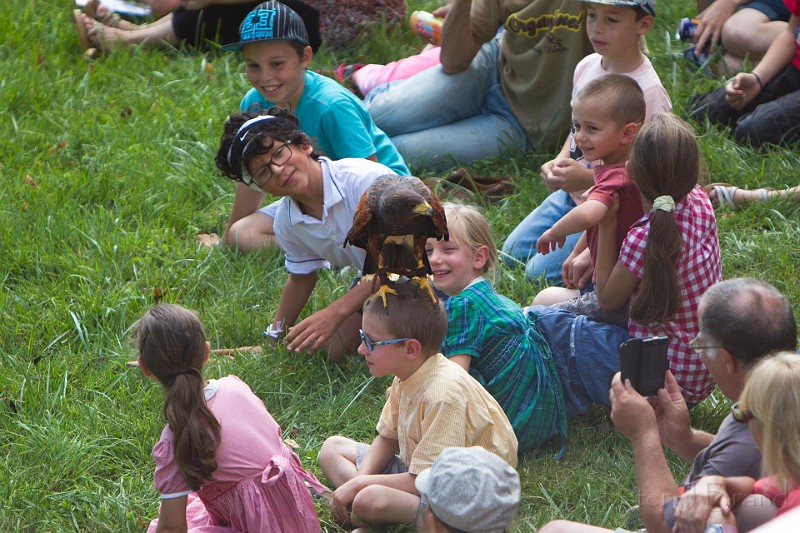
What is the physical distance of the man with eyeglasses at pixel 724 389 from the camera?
8.07ft

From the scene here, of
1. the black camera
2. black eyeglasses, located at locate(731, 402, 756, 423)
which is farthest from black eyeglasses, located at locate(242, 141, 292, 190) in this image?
black eyeglasses, located at locate(731, 402, 756, 423)

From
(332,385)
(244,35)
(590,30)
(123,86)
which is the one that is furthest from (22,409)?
(123,86)

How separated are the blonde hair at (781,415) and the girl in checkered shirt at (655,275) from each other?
103cm

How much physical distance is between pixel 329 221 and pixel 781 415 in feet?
7.04

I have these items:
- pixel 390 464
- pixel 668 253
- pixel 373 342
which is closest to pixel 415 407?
pixel 373 342

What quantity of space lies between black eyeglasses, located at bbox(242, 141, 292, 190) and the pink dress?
3.10 feet

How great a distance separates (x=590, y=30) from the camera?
413 centimetres

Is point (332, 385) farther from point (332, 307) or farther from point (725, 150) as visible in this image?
point (725, 150)

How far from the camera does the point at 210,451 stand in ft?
9.46

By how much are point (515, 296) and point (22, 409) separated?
2.05 meters

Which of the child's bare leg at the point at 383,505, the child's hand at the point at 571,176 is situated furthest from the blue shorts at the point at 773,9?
the child's bare leg at the point at 383,505

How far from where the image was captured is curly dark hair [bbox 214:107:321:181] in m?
3.72

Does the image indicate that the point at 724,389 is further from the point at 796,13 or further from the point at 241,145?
the point at 796,13

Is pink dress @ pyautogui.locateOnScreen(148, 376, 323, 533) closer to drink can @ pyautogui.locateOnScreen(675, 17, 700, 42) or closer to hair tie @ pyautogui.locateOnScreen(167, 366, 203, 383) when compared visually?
hair tie @ pyautogui.locateOnScreen(167, 366, 203, 383)
